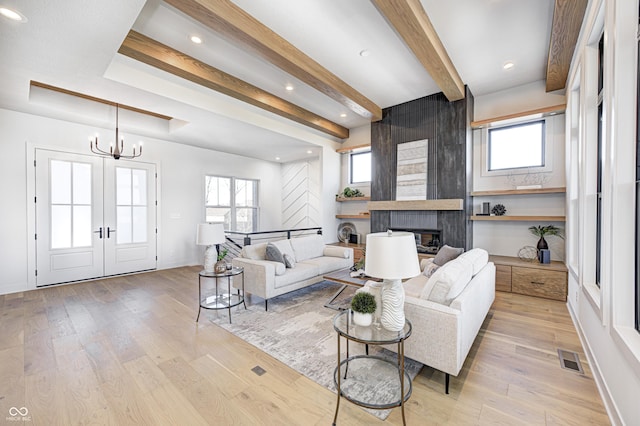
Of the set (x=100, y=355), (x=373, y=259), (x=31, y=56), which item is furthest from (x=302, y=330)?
(x=31, y=56)

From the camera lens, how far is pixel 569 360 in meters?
2.29

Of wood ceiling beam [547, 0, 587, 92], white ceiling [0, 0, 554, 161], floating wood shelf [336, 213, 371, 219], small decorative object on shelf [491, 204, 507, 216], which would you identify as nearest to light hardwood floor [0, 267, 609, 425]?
small decorative object on shelf [491, 204, 507, 216]

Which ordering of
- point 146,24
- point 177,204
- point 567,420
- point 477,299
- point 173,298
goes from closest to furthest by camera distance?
point 567,420
point 477,299
point 146,24
point 173,298
point 177,204

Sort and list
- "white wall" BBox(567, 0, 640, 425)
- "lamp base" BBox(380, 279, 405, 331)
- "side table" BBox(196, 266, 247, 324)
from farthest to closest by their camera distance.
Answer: "side table" BBox(196, 266, 247, 324), "lamp base" BBox(380, 279, 405, 331), "white wall" BBox(567, 0, 640, 425)

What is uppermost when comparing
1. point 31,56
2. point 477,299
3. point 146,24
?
point 146,24

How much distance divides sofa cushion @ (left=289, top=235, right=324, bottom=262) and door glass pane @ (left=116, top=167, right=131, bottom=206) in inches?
142

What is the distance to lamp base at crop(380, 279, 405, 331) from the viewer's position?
5.79ft

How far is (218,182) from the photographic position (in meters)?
7.05

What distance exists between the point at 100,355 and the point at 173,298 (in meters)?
1.56

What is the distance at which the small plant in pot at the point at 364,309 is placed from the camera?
1.83 metres

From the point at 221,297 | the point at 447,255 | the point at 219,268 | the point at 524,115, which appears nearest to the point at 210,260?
the point at 219,268

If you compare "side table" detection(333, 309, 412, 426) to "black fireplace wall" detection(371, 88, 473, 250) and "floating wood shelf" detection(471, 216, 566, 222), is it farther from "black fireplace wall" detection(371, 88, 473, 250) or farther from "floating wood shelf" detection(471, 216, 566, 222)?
"floating wood shelf" detection(471, 216, 566, 222)

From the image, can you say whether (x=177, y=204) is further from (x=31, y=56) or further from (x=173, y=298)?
(x=31, y=56)

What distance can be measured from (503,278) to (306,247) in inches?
124
